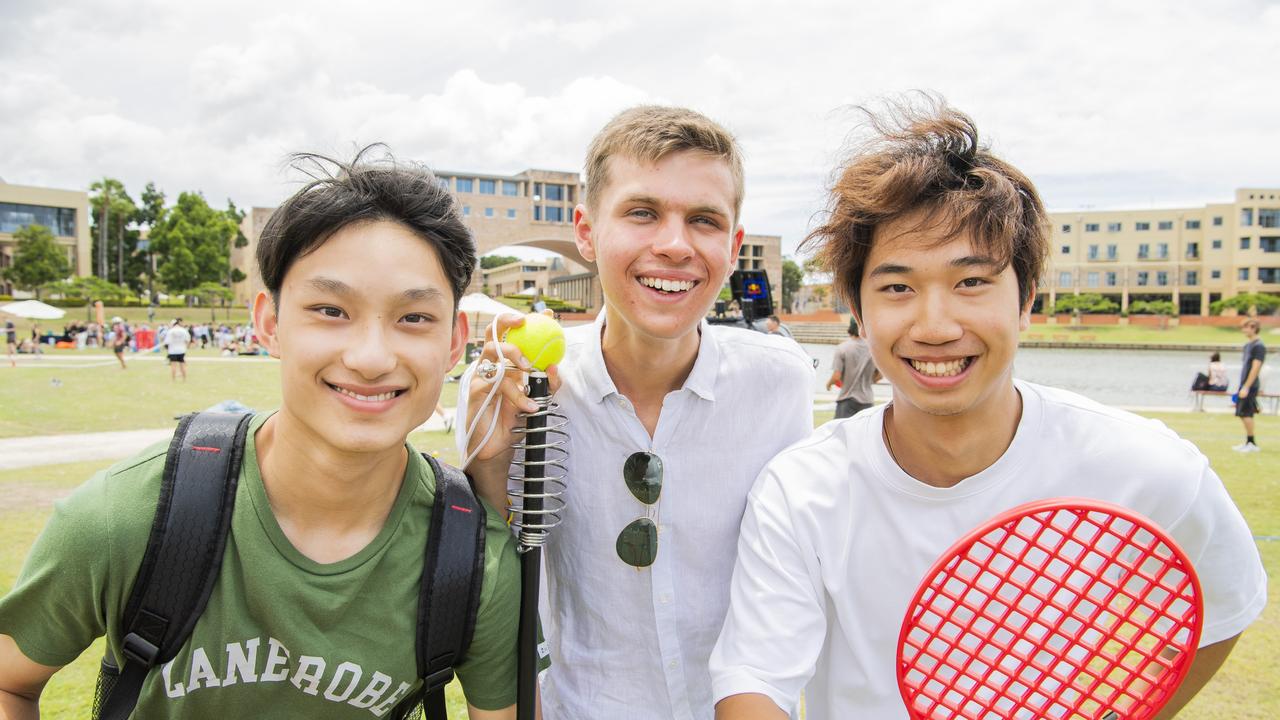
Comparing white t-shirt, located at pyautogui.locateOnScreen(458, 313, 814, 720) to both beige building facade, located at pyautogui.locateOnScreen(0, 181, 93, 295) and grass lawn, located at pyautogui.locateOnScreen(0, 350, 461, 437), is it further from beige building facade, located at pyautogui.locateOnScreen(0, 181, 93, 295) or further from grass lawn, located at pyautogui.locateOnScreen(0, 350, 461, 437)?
beige building facade, located at pyautogui.locateOnScreen(0, 181, 93, 295)

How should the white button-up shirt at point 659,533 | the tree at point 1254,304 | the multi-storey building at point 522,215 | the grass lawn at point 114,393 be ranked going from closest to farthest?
the white button-up shirt at point 659,533 → the grass lawn at point 114,393 → the multi-storey building at point 522,215 → the tree at point 1254,304

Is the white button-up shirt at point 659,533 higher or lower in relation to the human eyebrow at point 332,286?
lower

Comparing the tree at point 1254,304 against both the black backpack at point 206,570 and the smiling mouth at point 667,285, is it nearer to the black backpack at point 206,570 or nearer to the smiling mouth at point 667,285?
the smiling mouth at point 667,285

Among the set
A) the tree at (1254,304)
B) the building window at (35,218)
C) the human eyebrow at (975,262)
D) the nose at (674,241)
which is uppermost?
the building window at (35,218)

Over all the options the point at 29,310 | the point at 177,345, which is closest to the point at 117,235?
the point at 29,310

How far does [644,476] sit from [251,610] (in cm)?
107

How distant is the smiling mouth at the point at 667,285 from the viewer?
227cm

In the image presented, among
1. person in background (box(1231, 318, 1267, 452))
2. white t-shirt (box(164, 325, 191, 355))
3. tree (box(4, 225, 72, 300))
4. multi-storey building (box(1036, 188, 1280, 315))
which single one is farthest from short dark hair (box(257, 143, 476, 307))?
multi-storey building (box(1036, 188, 1280, 315))

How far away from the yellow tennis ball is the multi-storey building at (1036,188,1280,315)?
82.7 m

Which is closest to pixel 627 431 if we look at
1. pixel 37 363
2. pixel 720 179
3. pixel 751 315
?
pixel 720 179

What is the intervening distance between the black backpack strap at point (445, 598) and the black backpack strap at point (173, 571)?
476 mm

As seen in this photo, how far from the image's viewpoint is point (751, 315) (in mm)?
10195

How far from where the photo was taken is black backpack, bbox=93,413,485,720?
1732 millimetres

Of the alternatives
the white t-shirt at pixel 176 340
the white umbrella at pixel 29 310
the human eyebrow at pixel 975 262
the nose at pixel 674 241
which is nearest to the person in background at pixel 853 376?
the nose at pixel 674 241
